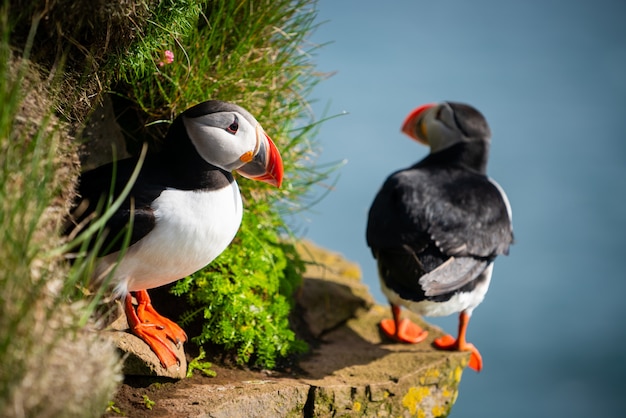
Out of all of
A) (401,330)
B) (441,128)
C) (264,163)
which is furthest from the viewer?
(441,128)

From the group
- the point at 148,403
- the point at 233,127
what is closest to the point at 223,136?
the point at 233,127

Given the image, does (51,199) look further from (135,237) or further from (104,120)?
(104,120)

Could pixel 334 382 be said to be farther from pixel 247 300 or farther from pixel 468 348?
pixel 468 348

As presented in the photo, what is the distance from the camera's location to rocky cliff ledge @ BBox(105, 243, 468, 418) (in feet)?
9.96

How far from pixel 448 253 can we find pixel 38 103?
246 centimetres

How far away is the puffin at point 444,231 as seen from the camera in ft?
13.1

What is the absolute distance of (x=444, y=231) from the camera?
4.10 metres

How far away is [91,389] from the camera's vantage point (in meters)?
1.99

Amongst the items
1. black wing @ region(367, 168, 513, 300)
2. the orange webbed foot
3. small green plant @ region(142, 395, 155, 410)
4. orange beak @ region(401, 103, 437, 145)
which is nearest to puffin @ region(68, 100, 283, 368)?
small green plant @ region(142, 395, 155, 410)

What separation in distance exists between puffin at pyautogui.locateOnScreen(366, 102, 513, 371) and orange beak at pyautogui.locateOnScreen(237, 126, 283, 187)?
123cm

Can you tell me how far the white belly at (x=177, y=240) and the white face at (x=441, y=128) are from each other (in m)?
2.42

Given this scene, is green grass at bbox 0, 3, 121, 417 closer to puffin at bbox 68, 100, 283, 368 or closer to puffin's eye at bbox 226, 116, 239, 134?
puffin at bbox 68, 100, 283, 368

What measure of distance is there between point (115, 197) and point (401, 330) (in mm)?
2595

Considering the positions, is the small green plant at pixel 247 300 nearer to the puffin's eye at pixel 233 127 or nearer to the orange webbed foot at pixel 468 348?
the puffin's eye at pixel 233 127
